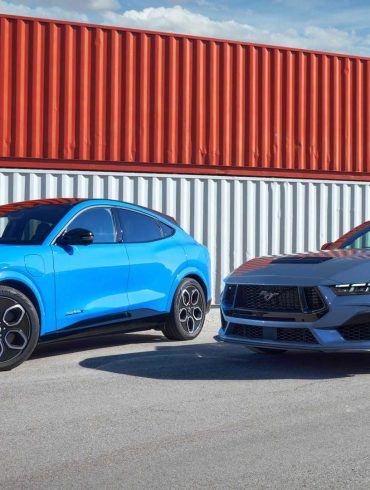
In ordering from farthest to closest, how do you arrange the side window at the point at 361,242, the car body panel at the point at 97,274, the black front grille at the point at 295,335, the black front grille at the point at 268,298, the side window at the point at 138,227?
the side window at the point at 138,227 → the side window at the point at 361,242 → the car body panel at the point at 97,274 → the black front grille at the point at 268,298 → the black front grille at the point at 295,335

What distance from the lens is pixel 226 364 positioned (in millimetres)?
8164

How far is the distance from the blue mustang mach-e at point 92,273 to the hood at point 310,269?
1.21 metres

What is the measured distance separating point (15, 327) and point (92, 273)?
3.36 feet

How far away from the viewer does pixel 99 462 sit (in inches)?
189

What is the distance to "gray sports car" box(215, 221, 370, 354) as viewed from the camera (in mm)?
7281

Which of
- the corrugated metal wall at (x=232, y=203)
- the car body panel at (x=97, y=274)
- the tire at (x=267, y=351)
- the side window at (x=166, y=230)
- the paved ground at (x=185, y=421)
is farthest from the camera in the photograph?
the corrugated metal wall at (x=232, y=203)

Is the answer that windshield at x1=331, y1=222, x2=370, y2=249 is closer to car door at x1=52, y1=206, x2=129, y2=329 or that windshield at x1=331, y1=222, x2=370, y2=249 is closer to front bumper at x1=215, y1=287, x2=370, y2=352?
front bumper at x1=215, y1=287, x2=370, y2=352

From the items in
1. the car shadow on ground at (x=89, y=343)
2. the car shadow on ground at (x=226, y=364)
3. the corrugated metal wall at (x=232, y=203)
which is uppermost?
the corrugated metal wall at (x=232, y=203)

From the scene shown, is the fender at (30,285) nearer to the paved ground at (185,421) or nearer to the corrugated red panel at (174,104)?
the paved ground at (185,421)

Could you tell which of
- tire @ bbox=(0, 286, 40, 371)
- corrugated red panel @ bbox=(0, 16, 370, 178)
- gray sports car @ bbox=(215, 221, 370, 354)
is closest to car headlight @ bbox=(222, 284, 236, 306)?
gray sports car @ bbox=(215, 221, 370, 354)

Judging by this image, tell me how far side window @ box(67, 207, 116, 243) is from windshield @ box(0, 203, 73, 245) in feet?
0.55

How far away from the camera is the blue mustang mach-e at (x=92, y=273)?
7723 millimetres

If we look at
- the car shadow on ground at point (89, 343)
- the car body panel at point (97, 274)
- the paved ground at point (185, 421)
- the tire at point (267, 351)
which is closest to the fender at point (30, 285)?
the car body panel at point (97, 274)

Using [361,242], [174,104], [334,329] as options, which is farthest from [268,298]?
[174,104]
